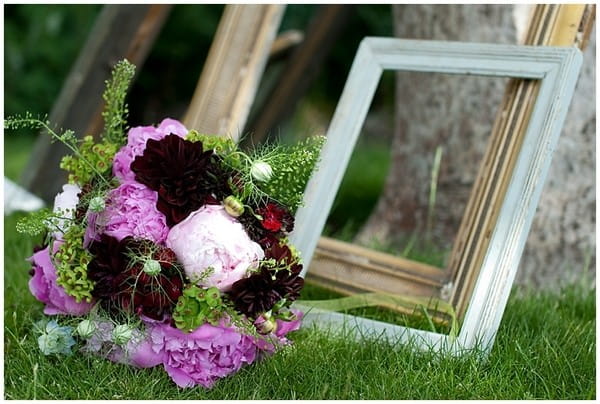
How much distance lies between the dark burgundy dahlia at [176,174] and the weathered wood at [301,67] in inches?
61.9

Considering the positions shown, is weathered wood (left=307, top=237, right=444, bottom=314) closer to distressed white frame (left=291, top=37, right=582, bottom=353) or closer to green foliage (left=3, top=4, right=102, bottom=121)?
distressed white frame (left=291, top=37, right=582, bottom=353)

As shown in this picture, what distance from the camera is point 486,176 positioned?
1534 millimetres

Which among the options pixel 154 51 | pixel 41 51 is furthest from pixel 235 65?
pixel 41 51

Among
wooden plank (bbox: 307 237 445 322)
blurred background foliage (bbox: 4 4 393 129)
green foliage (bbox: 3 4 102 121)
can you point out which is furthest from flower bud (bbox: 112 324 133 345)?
green foliage (bbox: 3 4 102 121)

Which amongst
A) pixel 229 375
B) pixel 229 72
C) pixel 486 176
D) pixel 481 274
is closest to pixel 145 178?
pixel 229 375

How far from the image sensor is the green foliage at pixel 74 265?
1203 mm

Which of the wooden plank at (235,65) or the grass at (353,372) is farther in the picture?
the wooden plank at (235,65)

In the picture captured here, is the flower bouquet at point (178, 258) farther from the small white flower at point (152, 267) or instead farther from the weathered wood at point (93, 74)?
the weathered wood at point (93, 74)

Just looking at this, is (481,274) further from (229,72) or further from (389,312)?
(229,72)

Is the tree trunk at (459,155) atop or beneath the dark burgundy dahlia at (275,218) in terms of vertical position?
atop

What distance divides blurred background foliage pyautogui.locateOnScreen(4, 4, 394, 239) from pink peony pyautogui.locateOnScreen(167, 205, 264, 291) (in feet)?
6.17

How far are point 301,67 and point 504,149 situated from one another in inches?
56.5

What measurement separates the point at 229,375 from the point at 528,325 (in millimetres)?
567

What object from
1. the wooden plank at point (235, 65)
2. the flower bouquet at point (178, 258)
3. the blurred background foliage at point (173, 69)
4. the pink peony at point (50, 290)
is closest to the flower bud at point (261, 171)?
the flower bouquet at point (178, 258)
